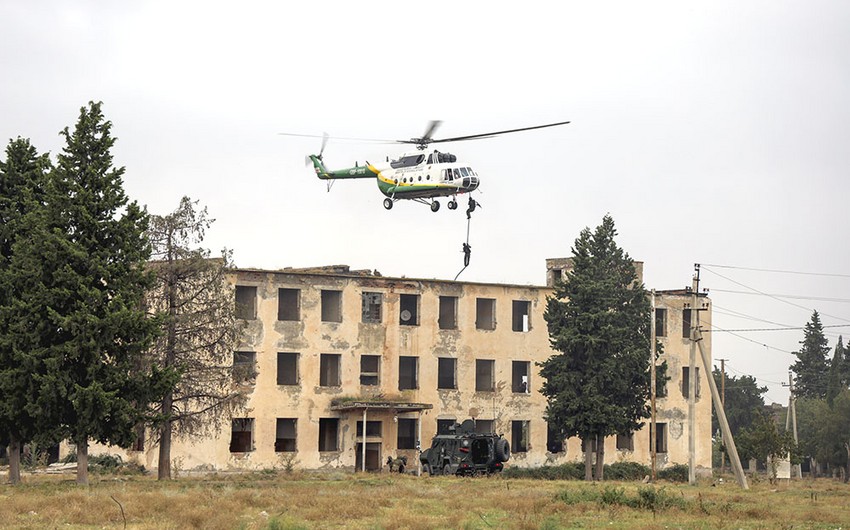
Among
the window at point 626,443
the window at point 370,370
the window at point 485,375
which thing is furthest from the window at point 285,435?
the window at point 626,443

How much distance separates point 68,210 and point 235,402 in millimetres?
13121

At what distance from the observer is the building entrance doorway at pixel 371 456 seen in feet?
220

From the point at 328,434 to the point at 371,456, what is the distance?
2724 millimetres

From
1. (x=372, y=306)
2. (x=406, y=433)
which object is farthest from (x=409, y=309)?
(x=406, y=433)

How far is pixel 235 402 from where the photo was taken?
50719mm

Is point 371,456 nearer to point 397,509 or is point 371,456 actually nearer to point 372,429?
point 372,429

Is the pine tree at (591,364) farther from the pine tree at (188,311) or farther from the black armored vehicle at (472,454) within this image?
the pine tree at (188,311)

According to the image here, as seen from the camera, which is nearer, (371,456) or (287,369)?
(287,369)

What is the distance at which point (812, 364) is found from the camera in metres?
127

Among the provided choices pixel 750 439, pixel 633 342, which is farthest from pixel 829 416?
pixel 633 342

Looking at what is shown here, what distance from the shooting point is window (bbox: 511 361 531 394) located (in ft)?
238

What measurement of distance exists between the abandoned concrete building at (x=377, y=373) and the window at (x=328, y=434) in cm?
6

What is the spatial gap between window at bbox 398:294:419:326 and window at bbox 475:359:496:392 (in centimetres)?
464

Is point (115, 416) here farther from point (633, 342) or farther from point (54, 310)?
point (633, 342)
